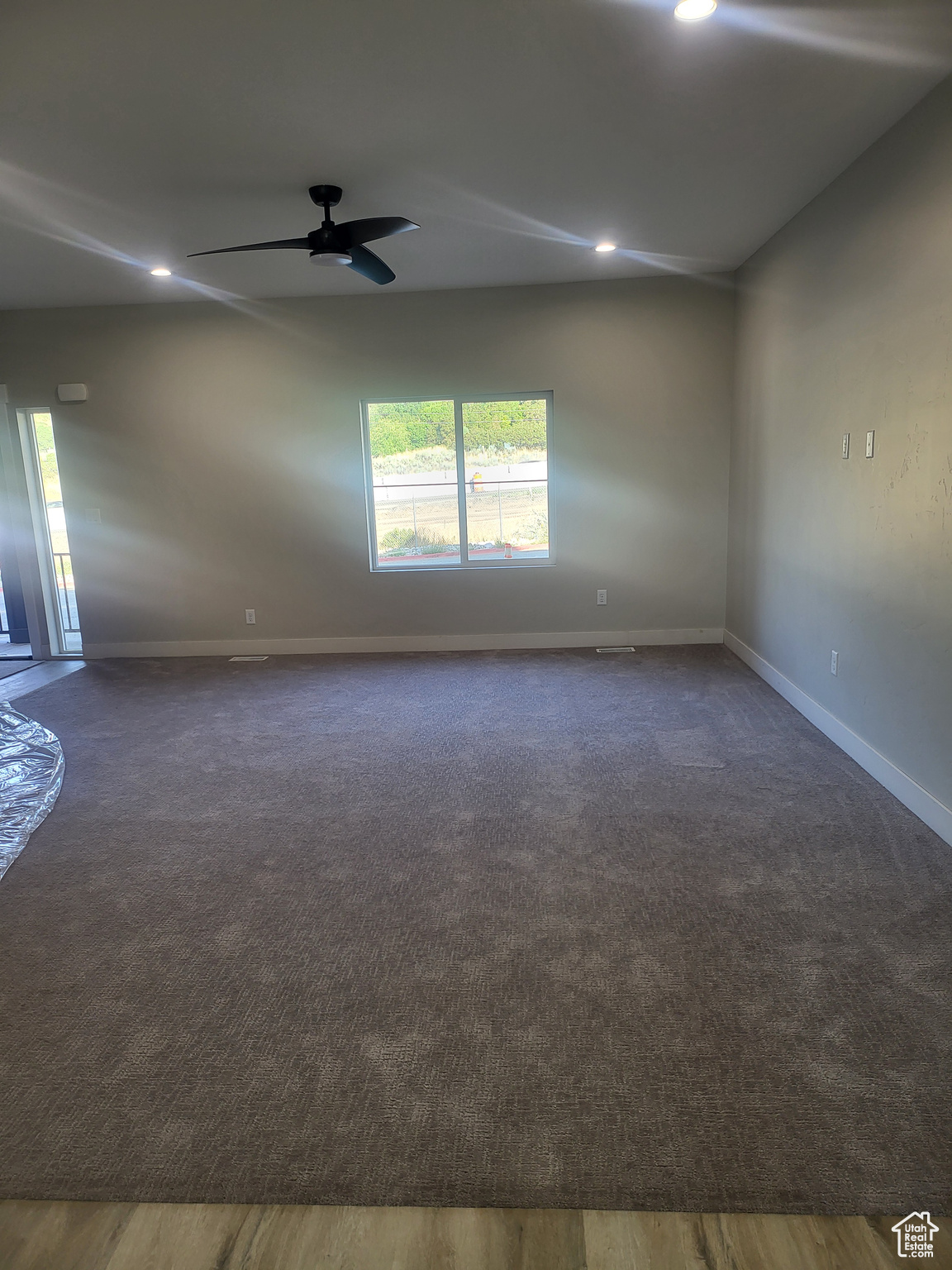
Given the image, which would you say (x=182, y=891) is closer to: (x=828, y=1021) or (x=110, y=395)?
(x=828, y=1021)

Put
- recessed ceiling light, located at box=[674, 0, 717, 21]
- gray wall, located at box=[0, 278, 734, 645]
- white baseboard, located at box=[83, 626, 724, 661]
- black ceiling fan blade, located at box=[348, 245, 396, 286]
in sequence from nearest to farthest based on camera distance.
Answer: recessed ceiling light, located at box=[674, 0, 717, 21] < black ceiling fan blade, located at box=[348, 245, 396, 286] < gray wall, located at box=[0, 278, 734, 645] < white baseboard, located at box=[83, 626, 724, 661]

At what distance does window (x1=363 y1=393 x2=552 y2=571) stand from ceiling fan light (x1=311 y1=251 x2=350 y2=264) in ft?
7.22

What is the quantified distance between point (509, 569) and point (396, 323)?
6.60 ft

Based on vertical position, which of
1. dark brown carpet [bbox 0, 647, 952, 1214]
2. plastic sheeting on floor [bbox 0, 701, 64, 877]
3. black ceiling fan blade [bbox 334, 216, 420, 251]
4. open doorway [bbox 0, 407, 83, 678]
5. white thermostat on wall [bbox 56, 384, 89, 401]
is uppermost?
black ceiling fan blade [bbox 334, 216, 420, 251]

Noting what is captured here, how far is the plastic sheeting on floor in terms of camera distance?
314cm

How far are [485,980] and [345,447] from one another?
4.53 m

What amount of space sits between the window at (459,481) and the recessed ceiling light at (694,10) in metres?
3.47

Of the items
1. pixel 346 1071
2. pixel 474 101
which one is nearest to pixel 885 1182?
pixel 346 1071

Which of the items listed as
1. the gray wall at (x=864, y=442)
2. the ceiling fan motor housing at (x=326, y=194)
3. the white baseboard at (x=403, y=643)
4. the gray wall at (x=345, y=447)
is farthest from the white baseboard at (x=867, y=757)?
the ceiling fan motor housing at (x=326, y=194)

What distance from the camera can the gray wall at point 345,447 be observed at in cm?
562

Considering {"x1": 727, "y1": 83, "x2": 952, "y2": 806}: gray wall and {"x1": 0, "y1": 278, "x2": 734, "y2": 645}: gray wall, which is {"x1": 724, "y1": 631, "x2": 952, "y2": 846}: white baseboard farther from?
{"x1": 0, "y1": 278, "x2": 734, "y2": 645}: gray wall

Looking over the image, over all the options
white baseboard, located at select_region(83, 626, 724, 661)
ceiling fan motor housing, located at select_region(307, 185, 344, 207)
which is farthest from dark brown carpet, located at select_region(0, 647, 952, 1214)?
ceiling fan motor housing, located at select_region(307, 185, 344, 207)

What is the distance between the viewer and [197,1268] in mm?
1396

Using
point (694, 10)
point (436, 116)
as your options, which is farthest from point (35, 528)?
point (694, 10)
